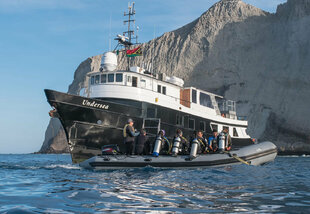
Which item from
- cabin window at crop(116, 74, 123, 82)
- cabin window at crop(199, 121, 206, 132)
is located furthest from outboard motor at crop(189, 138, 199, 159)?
cabin window at crop(199, 121, 206, 132)

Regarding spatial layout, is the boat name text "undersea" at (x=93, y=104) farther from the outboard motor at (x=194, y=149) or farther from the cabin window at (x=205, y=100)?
the cabin window at (x=205, y=100)

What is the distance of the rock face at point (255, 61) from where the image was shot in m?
47.3

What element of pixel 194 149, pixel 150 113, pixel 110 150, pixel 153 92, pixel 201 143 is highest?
pixel 153 92

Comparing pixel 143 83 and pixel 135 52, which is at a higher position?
pixel 135 52

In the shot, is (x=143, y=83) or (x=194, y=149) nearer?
(x=194, y=149)

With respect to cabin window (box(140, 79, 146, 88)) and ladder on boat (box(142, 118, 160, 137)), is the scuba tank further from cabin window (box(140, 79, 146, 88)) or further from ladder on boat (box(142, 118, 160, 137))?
cabin window (box(140, 79, 146, 88))

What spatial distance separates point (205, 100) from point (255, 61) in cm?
3469

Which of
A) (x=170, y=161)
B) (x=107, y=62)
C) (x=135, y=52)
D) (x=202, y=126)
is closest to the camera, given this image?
(x=170, y=161)

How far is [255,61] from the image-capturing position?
5459cm

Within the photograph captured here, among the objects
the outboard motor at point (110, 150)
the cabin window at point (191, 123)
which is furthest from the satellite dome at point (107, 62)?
the outboard motor at point (110, 150)

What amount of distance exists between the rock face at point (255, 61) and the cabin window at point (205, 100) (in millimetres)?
25020

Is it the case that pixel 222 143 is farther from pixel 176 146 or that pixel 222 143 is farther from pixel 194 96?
pixel 194 96

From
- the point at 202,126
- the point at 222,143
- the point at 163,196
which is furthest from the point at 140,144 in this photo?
the point at 202,126

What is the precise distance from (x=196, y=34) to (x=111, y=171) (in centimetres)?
5159
